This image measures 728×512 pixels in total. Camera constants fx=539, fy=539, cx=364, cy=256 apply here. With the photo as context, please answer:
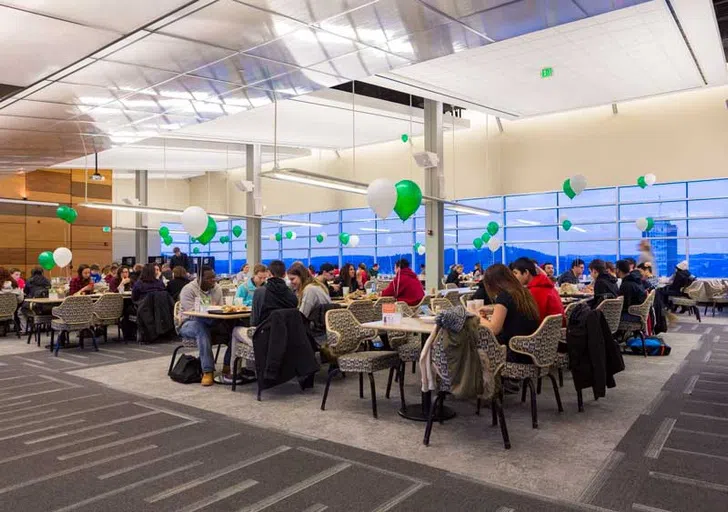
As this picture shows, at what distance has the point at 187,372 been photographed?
215 inches

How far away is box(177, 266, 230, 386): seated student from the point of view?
5.39 metres

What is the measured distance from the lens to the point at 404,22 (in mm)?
→ 4531

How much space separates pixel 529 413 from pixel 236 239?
2013 centimetres

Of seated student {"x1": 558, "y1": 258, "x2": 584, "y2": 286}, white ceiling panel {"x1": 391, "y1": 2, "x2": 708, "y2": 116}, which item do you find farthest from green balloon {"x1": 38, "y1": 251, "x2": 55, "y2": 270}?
seated student {"x1": 558, "y1": 258, "x2": 584, "y2": 286}

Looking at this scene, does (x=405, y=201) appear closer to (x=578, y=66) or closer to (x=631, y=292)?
(x=631, y=292)

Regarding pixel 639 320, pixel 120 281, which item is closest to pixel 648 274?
pixel 639 320

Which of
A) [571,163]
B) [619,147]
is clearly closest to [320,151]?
[571,163]

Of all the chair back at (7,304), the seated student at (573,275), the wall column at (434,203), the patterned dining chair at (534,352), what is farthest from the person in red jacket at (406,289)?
the chair back at (7,304)

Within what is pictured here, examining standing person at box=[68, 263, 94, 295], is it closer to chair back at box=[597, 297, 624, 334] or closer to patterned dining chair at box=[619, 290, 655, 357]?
chair back at box=[597, 297, 624, 334]

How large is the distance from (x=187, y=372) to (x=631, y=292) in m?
5.30

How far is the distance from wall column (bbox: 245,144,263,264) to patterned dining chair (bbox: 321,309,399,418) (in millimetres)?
11984

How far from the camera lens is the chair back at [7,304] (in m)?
8.53

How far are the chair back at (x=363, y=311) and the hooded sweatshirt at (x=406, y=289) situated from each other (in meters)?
1.07

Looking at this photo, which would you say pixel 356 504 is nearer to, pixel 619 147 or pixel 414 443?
pixel 414 443
